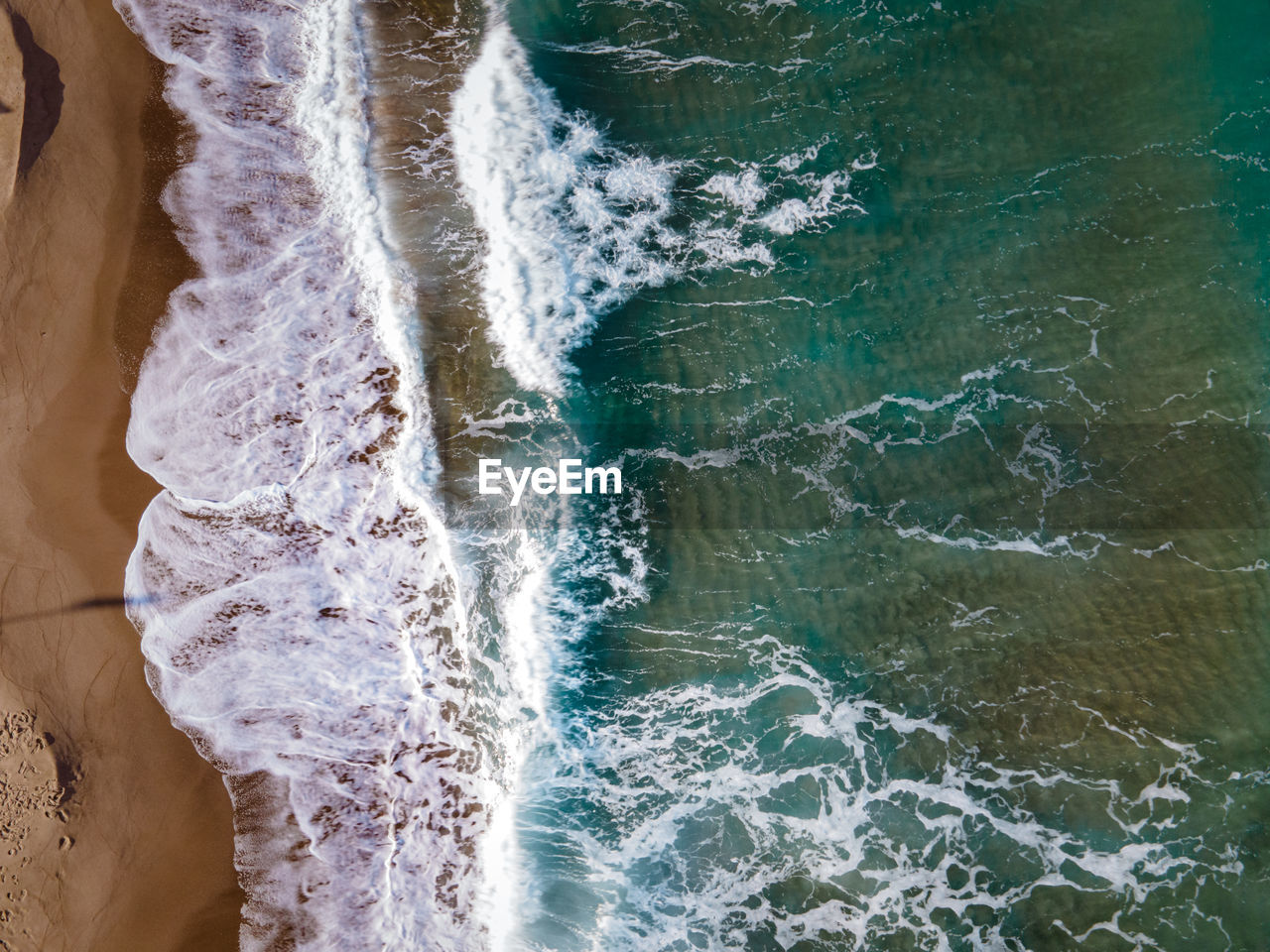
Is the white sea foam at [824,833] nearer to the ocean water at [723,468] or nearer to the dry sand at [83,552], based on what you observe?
the ocean water at [723,468]

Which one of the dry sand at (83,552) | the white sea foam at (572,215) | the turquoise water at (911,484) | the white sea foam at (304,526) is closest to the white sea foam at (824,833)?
the turquoise water at (911,484)

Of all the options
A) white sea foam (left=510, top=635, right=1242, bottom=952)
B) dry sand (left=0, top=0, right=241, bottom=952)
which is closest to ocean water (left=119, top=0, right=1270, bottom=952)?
white sea foam (left=510, top=635, right=1242, bottom=952)

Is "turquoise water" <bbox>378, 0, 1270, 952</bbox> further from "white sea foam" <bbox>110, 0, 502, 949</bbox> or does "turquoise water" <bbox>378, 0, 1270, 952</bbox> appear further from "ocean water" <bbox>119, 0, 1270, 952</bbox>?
"white sea foam" <bbox>110, 0, 502, 949</bbox>

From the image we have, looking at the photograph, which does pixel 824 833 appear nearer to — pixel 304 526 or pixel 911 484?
pixel 911 484

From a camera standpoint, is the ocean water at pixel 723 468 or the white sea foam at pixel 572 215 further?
the white sea foam at pixel 572 215

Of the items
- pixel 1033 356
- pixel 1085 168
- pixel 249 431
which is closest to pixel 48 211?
pixel 249 431
